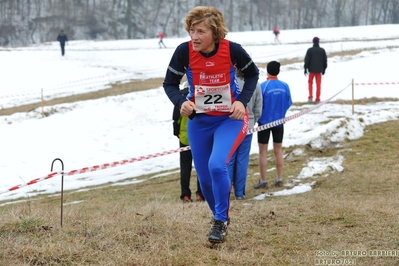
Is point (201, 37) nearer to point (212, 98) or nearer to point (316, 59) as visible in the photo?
point (212, 98)

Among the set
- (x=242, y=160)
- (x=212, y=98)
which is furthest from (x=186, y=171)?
(x=212, y=98)

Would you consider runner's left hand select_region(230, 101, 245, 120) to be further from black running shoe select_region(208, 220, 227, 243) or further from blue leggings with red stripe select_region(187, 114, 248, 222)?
black running shoe select_region(208, 220, 227, 243)

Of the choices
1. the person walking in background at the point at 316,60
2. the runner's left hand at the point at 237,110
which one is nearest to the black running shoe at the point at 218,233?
the runner's left hand at the point at 237,110

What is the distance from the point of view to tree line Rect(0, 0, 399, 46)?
89.0 m

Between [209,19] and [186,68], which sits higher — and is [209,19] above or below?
above

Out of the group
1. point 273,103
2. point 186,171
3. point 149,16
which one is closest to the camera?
point 186,171

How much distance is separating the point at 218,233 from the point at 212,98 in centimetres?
122

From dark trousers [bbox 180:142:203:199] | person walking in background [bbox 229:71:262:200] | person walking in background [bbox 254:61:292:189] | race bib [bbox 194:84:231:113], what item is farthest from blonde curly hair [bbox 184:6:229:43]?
person walking in background [bbox 254:61:292:189]

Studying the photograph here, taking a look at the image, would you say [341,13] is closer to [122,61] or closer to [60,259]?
[122,61]

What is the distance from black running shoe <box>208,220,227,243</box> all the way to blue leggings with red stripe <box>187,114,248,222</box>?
0.07 m

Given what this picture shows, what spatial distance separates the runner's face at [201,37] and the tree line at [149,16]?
85.0 meters

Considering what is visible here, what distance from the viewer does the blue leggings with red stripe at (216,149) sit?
17.2ft

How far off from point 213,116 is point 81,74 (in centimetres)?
3161

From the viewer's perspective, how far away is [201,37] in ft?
16.9
